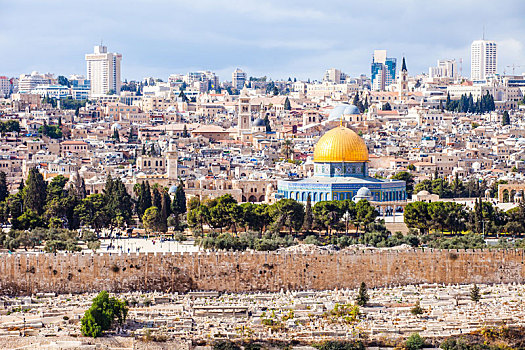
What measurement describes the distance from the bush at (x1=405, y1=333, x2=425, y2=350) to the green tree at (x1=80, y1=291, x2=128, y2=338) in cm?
774

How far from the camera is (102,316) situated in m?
36.1

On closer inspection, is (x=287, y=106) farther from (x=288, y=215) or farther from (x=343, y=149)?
(x=288, y=215)

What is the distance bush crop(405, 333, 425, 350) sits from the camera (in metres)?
35.1

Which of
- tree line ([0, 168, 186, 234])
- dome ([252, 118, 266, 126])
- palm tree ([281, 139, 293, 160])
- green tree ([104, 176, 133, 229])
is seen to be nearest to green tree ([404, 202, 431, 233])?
tree line ([0, 168, 186, 234])

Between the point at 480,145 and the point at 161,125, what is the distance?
29.9 metres

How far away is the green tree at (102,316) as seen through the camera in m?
35.5

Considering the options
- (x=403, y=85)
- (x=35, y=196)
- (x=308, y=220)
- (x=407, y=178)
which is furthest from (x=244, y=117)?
(x=308, y=220)

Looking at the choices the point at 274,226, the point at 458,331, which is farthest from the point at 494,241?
the point at 458,331

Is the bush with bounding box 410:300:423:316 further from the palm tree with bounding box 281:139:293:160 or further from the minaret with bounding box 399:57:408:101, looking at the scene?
the minaret with bounding box 399:57:408:101

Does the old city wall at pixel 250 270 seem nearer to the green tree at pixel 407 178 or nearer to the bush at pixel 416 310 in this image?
the bush at pixel 416 310

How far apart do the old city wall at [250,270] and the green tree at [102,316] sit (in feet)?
16.4

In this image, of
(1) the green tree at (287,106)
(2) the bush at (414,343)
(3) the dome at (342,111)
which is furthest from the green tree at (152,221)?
(1) the green tree at (287,106)

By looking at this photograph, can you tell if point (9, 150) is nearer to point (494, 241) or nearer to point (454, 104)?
point (494, 241)

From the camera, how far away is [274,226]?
178ft
